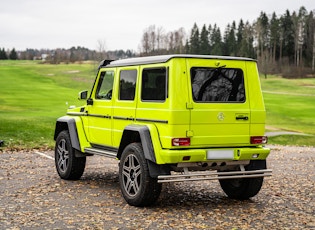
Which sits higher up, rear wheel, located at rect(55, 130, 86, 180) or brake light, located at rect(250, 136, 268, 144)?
brake light, located at rect(250, 136, 268, 144)

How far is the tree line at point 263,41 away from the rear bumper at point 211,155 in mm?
88653

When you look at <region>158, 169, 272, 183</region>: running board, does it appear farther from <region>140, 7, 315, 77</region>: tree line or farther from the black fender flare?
<region>140, 7, 315, 77</region>: tree line

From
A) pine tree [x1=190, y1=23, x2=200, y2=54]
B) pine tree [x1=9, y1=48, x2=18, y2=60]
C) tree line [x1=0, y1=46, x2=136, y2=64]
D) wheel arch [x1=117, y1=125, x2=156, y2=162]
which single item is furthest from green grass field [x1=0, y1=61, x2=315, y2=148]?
pine tree [x1=9, y1=48, x2=18, y2=60]

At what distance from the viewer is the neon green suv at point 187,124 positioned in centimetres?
773

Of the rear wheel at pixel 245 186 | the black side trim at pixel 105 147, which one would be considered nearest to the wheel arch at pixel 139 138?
the black side trim at pixel 105 147

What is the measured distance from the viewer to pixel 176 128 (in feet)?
25.1

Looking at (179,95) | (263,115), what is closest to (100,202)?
(179,95)

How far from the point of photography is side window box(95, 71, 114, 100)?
9469 mm

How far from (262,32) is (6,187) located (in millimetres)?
108741

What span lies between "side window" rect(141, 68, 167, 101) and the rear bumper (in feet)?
2.89

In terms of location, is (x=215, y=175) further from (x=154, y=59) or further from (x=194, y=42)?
(x=194, y=42)

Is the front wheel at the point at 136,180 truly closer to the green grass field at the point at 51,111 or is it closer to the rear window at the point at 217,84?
the rear window at the point at 217,84

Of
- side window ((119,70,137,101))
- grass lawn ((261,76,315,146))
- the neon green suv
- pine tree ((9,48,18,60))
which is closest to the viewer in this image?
the neon green suv

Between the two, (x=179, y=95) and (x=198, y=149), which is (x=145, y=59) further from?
(x=198, y=149)
